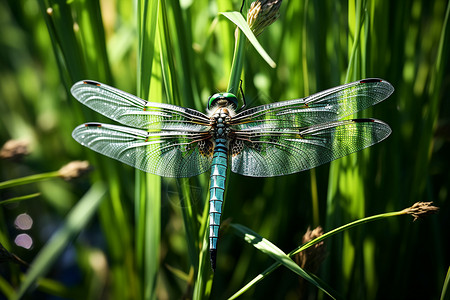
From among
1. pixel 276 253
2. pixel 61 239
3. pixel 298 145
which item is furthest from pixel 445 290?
pixel 61 239

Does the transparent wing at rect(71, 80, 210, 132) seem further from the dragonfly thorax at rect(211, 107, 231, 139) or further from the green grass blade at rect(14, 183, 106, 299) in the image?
the green grass blade at rect(14, 183, 106, 299)

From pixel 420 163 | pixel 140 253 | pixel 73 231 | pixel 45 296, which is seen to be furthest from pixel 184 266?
pixel 420 163

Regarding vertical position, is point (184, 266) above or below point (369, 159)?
below

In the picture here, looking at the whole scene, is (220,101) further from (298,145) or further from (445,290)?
(445,290)

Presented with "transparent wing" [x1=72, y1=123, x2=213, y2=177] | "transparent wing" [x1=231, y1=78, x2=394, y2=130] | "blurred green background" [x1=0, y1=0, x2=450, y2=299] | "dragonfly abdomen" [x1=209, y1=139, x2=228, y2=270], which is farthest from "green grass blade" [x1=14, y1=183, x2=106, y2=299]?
"transparent wing" [x1=231, y1=78, x2=394, y2=130]

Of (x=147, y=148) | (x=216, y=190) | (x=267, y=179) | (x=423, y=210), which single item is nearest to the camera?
(x=423, y=210)

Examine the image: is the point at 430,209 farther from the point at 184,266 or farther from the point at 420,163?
the point at 184,266

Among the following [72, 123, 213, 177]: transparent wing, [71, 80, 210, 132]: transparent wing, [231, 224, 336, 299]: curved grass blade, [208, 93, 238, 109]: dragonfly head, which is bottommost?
[231, 224, 336, 299]: curved grass blade
